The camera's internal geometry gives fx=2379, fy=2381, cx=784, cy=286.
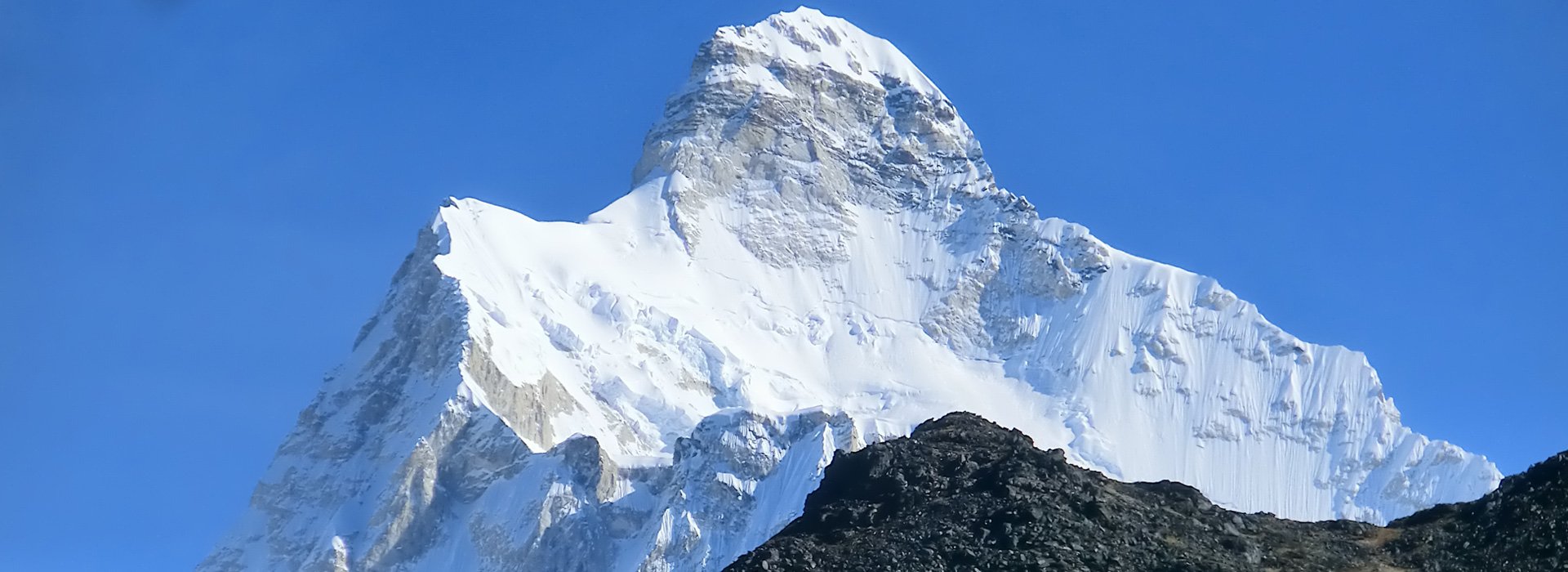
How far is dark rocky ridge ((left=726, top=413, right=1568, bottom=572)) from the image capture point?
6506 cm

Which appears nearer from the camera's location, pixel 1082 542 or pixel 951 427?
pixel 1082 542

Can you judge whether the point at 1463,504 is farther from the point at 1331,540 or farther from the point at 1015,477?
the point at 1015,477

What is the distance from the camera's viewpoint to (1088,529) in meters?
65.9

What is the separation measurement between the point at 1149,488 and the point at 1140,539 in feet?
22.1

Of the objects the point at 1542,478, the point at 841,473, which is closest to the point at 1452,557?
the point at 1542,478

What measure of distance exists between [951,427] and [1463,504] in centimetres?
1623

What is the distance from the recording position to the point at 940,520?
67.7 meters

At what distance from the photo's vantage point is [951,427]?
254 feet

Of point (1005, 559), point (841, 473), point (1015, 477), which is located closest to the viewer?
point (1005, 559)

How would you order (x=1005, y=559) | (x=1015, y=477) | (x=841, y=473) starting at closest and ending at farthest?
(x=1005, y=559) → (x=1015, y=477) → (x=841, y=473)

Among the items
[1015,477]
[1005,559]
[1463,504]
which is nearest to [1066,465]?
[1015,477]

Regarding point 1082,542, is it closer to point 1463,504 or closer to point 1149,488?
point 1149,488

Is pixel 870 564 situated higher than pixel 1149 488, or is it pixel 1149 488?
pixel 1149 488

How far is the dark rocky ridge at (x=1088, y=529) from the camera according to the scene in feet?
213
